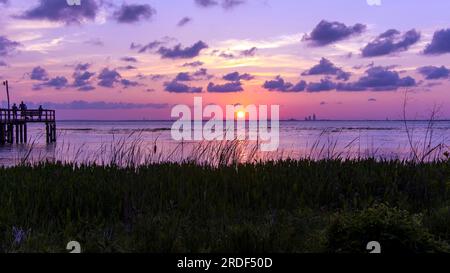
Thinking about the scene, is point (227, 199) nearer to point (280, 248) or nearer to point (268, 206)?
point (268, 206)

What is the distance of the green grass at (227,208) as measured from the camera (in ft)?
18.4

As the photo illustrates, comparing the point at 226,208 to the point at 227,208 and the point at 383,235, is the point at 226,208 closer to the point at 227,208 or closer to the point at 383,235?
the point at 227,208

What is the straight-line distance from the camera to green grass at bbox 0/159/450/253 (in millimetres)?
5613

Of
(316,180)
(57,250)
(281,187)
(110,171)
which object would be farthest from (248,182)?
(57,250)

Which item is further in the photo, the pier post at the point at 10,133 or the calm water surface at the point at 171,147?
the pier post at the point at 10,133

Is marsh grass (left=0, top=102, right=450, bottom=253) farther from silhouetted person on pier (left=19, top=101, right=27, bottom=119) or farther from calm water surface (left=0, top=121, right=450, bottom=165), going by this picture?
silhouetted person on pier (left=19, top=101, right=27, bottom=119)

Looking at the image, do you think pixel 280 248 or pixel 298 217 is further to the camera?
pixel 298 217

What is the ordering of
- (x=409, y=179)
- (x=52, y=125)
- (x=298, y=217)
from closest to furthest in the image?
1. (x=298, y=217)
2. (x=409, y=179)
3. (x=52, y=125)

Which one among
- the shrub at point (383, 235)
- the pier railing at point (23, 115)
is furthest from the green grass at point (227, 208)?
the pier railing at point (23, 115)

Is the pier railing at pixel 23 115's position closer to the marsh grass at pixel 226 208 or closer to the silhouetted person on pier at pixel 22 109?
the silhouetted person on pier at pixel 22 109

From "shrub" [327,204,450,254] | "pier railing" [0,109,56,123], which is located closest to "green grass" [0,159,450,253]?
"shrub" [327,204,450,254]

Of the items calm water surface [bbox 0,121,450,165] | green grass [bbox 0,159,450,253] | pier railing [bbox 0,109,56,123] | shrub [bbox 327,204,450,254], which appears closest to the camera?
shrub [bbox 327,204,450,254]
